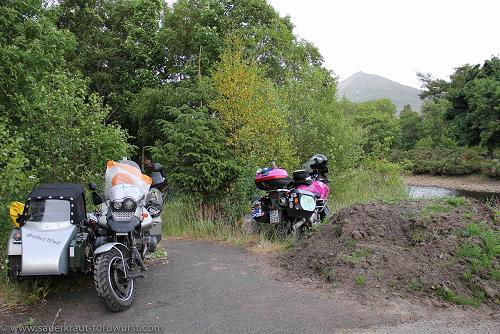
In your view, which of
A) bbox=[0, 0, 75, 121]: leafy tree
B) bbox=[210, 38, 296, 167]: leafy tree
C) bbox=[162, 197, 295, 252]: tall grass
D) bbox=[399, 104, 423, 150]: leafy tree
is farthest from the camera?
bbox=[399, 104, 423, 150]: leafy tree

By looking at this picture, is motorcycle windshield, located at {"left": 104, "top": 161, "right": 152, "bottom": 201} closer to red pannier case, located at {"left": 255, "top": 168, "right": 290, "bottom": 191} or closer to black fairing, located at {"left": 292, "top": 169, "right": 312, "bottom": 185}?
red pannier case, located at {"left": 255, "top": 168, "right": 290, "bottom": 191}

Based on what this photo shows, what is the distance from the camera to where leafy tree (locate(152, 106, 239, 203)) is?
10.1 metres

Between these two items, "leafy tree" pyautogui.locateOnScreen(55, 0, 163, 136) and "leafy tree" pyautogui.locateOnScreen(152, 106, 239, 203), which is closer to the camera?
"leafy tree" pyautogui.locateOnScreen(152, 106, 239, 203)

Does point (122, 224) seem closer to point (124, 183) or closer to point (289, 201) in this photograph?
point (124, 183)

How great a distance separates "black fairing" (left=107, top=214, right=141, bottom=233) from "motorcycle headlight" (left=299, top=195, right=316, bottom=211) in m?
3.47

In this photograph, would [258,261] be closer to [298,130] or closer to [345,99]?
[298,130]

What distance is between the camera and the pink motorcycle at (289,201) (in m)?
8.00

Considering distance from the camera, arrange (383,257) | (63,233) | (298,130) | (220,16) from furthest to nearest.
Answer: (220,16) < (298,130) < (383,257) < (63,233)

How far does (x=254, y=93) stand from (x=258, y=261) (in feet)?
19.9

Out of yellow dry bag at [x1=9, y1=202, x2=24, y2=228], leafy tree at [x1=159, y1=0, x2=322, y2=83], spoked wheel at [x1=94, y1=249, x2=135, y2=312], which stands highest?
leafy tree at [x1=159, y1=0, x2=322, y2=83]

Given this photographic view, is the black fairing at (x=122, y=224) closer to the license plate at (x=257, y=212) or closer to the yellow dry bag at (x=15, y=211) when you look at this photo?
the yellow dry bag at (x=15, y=211)

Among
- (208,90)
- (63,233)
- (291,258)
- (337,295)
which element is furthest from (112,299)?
(208,90)

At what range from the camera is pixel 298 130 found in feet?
49.4

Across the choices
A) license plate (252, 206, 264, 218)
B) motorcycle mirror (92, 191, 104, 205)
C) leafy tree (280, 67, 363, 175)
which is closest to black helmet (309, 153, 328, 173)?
license plate (252, 206, 264, 218)
